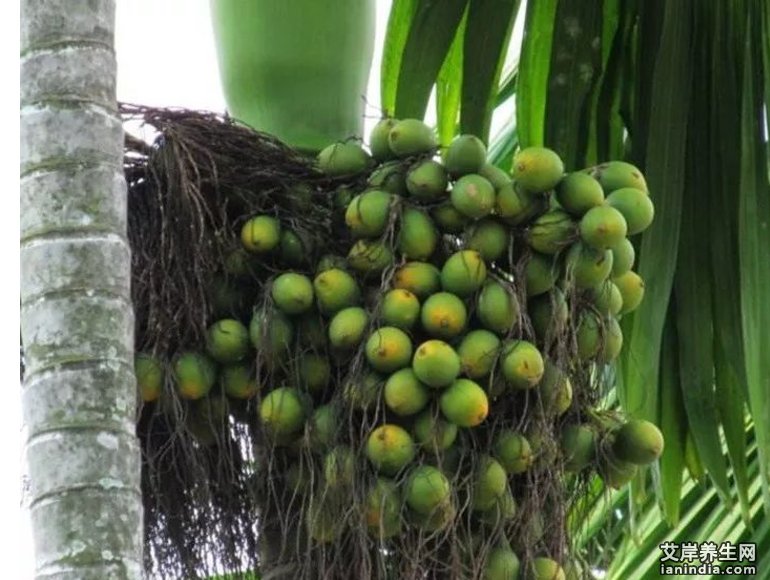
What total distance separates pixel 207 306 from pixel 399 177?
347mm

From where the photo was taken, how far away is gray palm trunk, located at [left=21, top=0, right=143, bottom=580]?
94.2 inches

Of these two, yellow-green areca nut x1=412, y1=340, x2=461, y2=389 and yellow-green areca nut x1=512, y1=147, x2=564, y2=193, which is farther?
yellow-green areca nut x1=512, y1=147, x2=564, y2=193

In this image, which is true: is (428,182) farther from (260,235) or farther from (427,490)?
(427,490)

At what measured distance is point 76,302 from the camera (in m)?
2.51

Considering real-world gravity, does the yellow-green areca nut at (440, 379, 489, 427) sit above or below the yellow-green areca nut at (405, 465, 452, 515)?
above

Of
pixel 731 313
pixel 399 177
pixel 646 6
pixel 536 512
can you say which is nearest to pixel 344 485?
pixel 536 512

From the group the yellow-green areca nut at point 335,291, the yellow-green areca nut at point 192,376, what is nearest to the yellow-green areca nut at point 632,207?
the yellow-green areca nut at point 335,291

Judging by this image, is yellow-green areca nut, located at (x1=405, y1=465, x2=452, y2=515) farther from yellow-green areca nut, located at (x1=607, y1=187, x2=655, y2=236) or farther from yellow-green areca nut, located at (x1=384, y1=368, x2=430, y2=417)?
yellow-green areca nut, located at (x1=607, y1=187, x2=655, y2=236)

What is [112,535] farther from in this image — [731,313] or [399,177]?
[731,313]

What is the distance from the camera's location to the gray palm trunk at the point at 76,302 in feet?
7.85

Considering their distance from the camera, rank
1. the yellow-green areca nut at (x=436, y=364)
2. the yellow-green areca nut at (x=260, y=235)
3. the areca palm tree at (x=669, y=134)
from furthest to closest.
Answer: the areca palm tree at (x=669, y=134) → the yellow-green areca nut at (x=260, y=235) → the yellow-green areca nut at (x=436, y=364)

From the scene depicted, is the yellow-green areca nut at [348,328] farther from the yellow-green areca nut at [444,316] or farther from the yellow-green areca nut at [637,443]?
the yellow-green areca nut at [637,443]

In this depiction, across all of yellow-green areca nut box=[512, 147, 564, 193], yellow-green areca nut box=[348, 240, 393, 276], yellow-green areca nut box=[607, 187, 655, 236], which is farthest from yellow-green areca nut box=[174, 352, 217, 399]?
yellow-green areca nut box=[607, 187, 655, 236]

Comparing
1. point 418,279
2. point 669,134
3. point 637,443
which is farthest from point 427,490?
point 669,134
